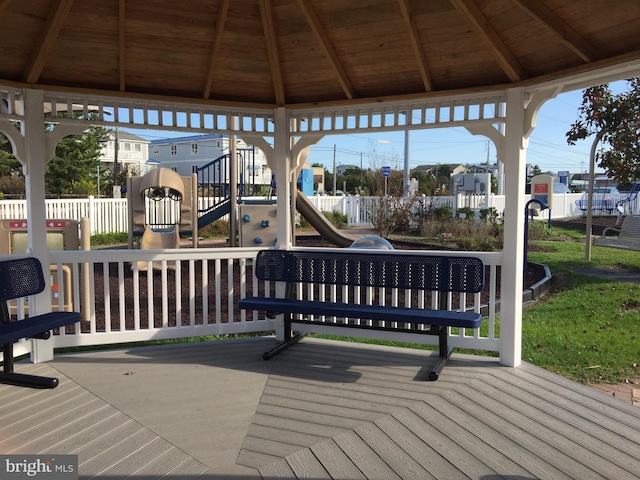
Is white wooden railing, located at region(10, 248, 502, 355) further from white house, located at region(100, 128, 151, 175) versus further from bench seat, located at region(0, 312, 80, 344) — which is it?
white house, located at region(100, 128, 151, 175)

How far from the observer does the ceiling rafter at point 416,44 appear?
14.4 ft

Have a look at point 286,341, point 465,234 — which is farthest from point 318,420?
point 465,234

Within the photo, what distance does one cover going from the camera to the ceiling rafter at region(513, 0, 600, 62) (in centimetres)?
391

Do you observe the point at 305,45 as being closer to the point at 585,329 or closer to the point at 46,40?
the point at 46,40

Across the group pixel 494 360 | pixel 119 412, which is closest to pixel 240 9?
pixel 119 412

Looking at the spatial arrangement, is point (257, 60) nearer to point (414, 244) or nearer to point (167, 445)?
point (167, 445)

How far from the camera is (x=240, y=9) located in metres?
4.74

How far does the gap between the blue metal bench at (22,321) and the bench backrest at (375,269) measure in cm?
204

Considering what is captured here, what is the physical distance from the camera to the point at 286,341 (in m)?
5.58

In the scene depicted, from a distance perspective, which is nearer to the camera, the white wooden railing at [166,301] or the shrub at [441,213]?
the white wooden railing at [166,301]

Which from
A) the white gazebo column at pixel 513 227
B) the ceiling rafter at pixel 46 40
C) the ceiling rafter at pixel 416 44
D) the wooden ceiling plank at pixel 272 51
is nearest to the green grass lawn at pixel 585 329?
the white gazebo column at pixel 513 227

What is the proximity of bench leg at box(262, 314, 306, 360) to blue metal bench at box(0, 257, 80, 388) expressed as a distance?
1769 mm

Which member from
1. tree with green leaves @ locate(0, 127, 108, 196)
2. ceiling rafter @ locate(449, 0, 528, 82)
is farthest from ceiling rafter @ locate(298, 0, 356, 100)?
tree with green leaves @ locate(0, 127, 108, 196)

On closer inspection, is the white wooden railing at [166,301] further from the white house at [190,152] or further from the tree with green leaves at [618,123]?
the white house at [190,152]
